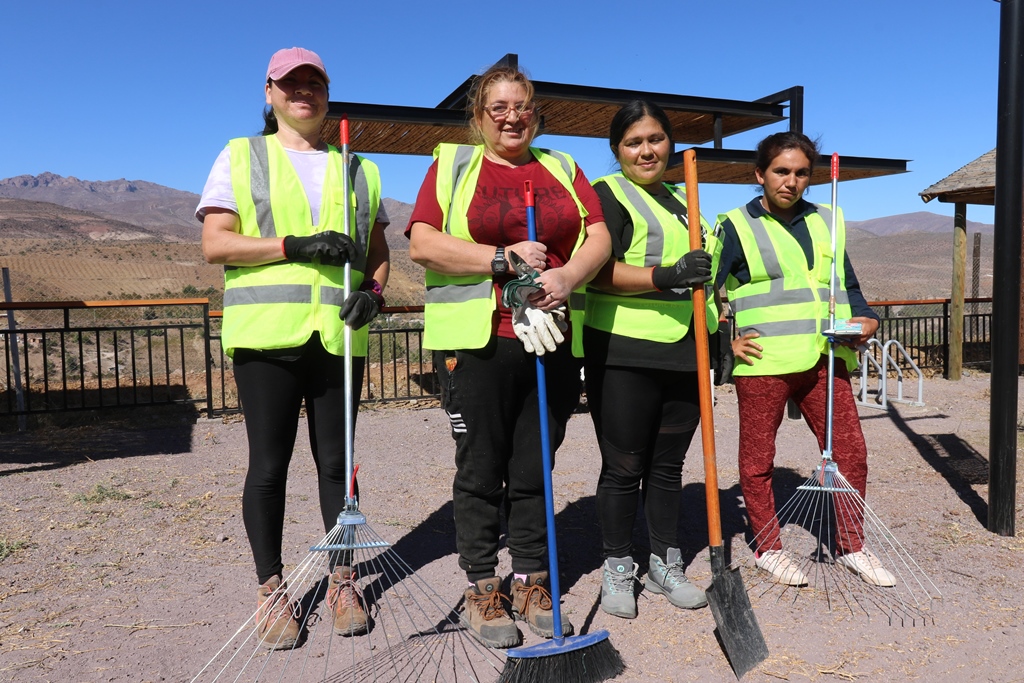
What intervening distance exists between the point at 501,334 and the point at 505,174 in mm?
560

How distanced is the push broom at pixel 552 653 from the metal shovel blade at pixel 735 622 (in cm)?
36

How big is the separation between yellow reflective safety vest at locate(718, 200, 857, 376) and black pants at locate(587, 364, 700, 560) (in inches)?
17.7

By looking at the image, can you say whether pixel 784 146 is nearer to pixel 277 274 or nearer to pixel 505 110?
pixel 505 110

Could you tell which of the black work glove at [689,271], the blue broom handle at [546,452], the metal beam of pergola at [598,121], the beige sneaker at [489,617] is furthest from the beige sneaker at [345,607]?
the metal beam of pergola at [598,121]

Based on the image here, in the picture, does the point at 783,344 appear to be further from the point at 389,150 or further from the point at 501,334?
the point at 389,150

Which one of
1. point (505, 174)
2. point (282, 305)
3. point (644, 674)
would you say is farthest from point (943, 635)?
point (282, 305)

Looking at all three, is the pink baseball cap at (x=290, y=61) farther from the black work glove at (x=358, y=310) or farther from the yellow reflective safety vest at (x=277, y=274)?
the black work glove at (x=358, y=310)

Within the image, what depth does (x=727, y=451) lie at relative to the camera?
630 centimetres

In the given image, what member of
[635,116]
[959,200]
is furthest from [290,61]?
[959,200]

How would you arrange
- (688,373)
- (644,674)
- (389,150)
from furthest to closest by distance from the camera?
1. (389,150)
2. (688,373)
3. (644,674)

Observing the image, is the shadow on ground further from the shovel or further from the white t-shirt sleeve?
the shovel

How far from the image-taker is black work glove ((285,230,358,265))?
8.14 ft

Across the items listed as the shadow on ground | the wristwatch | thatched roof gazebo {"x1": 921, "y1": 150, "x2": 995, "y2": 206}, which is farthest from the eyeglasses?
thatched roof gazebo {"x1": 921, "y1": 150, "x2": 995, "y2": 206}

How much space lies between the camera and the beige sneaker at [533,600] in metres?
2.78
